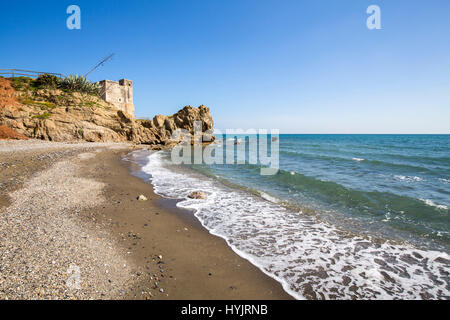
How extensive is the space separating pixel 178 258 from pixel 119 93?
51.2m

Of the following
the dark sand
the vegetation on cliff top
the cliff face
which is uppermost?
the vegetation on cliff top

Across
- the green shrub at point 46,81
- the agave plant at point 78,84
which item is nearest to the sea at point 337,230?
the green shrub at point 46,81

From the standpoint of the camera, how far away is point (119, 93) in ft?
156

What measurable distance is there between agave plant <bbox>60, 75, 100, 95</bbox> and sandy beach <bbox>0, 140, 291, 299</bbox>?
3367cm

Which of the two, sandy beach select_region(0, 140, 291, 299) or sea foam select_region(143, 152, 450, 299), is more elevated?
sandy beach select_region(0, 140, 291, 299)

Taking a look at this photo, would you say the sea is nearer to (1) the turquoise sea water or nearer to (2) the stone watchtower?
(1) the turquoise sea water

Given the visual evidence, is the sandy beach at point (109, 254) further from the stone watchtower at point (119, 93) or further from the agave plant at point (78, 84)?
the stone watchtower at point (119, 93)

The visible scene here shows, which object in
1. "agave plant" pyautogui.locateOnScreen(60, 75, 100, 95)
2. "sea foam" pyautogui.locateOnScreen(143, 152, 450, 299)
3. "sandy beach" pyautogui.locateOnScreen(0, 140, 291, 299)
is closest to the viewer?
"sandy beach" pyautogui.locateOnScreen(0, 140, 291, 299)

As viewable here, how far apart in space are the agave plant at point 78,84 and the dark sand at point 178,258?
36.4 m

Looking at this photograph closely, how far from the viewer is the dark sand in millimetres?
3975

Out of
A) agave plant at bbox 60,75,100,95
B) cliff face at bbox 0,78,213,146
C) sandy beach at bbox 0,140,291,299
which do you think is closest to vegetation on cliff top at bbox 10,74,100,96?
agave plant at bbox 60,75,100,95
